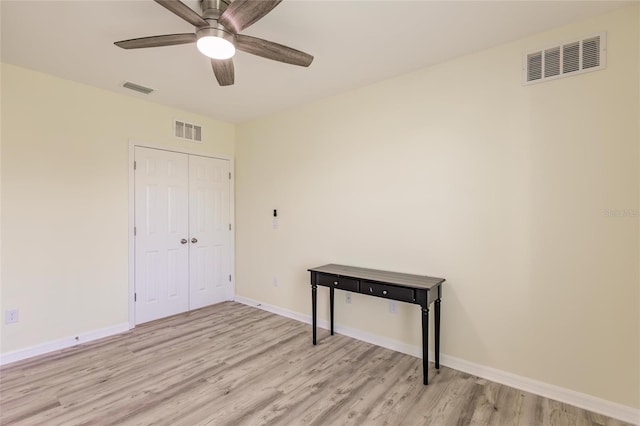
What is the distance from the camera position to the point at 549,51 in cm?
225

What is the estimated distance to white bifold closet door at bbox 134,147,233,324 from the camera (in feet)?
12.0

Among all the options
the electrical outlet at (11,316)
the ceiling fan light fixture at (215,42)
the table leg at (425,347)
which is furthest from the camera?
the electrical outlet at (11,316)

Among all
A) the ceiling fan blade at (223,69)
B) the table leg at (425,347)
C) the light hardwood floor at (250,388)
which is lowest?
the light hardwood floor at (250,388)

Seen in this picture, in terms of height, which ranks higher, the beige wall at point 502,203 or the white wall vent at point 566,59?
the white wall vent at point 566,59

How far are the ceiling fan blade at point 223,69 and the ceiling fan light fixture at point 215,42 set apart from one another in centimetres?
15

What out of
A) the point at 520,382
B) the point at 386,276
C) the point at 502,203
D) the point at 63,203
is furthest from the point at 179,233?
the point at 520,382

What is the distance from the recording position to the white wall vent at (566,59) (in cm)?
208

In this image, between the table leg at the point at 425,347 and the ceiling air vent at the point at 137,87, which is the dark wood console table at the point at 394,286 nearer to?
the table leg at the point at 425,347

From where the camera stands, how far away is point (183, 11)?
5.36ft

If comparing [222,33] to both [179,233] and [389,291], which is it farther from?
[179,233]

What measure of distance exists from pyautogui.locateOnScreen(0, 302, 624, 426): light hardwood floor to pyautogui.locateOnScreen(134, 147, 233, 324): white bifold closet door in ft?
2.29

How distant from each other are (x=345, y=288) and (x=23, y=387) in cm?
267

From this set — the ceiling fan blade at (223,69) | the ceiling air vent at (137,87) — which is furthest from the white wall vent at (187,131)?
the ceiling fan blade at (223,69)

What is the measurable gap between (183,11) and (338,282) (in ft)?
7.73
